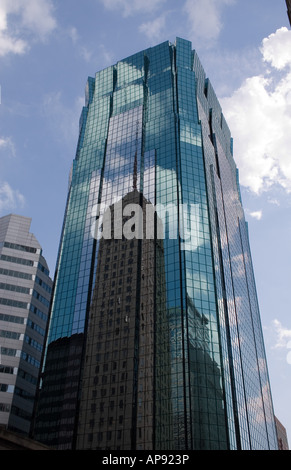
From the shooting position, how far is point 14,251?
122 metres

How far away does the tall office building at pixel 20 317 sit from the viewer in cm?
10581

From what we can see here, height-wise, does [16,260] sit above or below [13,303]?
above

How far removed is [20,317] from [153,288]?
3445 centimetres

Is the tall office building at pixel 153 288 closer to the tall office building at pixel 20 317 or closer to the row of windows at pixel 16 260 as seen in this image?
the tall office building at pixel 20 317

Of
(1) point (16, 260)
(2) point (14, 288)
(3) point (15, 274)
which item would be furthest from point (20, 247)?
(2) point (14, 288)

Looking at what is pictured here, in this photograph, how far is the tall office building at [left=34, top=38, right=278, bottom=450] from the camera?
97.8 m

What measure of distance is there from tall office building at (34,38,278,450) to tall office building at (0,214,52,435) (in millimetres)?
4984

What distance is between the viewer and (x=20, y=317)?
11450 cm

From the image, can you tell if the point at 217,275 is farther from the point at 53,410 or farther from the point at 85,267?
the point at 53,410

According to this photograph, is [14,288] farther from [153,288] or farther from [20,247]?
[153,288]

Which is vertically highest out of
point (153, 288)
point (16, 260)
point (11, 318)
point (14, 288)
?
point (16, 260)
